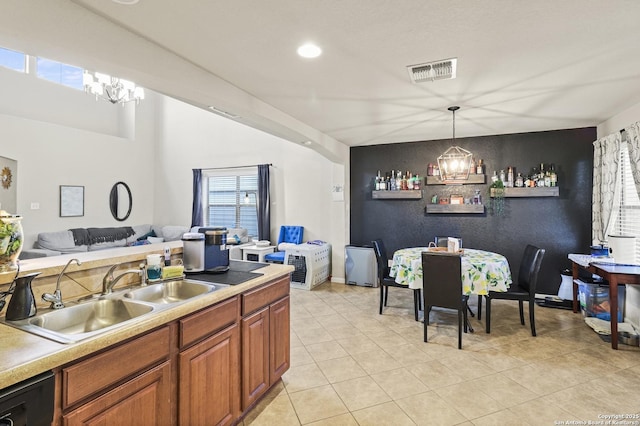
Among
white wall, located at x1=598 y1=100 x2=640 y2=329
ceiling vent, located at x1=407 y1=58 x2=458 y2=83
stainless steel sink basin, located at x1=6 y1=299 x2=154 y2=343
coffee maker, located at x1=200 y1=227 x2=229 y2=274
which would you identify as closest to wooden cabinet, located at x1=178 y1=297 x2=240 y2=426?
stainless steel sink basin, located at x1=6 y1=299 x2=154 y2=343

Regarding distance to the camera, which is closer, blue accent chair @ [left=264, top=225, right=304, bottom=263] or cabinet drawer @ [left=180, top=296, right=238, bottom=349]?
cabinet drawer @ [left=180, top=296, right=238, bottom=349]

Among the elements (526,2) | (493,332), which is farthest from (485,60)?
(493,332)

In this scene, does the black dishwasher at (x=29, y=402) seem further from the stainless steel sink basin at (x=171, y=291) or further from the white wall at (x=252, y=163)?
the white wall at (x=252, y=163)

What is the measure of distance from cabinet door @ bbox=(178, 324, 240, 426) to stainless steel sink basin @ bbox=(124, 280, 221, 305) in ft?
1.08

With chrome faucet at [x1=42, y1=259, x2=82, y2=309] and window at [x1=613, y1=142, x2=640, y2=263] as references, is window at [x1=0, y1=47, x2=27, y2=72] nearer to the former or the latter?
chrome faucet at [x1=42, y1=259, x2=82, y2=309]

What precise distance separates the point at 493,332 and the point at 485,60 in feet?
9.08

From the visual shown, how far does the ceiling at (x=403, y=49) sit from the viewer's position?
1.78 m

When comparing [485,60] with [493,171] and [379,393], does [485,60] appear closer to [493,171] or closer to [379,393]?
[379,393]

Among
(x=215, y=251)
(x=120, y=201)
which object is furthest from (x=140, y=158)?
(x=215, y=251)

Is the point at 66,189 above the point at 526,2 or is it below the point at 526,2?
below

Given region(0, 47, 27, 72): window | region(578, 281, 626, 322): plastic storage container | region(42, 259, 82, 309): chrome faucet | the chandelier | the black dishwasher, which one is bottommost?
region(578, 281, 626, 322): plastic storage container

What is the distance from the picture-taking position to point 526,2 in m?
1.71

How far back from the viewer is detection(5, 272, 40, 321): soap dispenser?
1.41 meters

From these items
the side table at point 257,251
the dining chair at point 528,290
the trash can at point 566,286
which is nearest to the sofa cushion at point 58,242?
the side table at point 257,251
